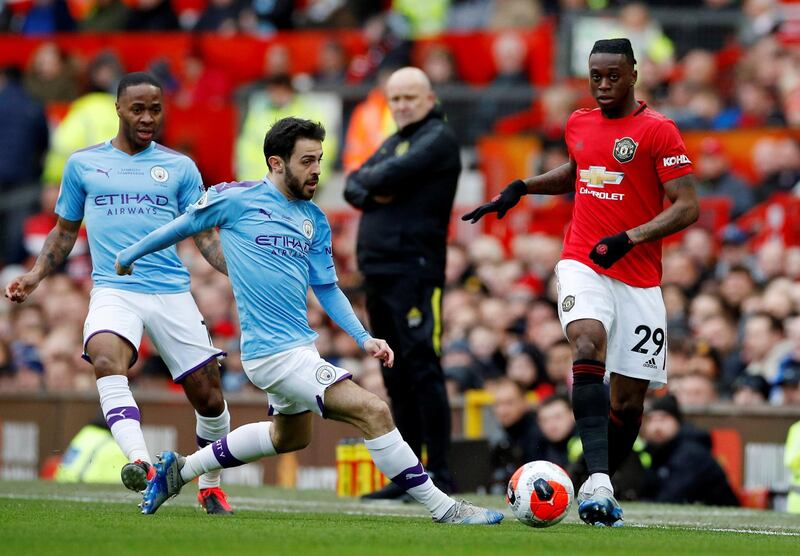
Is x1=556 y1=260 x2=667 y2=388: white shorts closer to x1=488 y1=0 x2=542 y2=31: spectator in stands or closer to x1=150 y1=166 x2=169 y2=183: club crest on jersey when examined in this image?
x1=150 y1=166 x2=169 y2=183: club crest on jersey

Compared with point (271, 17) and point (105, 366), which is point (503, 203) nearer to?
point (105, 366)

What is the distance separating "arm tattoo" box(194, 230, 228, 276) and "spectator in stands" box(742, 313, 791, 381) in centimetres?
587

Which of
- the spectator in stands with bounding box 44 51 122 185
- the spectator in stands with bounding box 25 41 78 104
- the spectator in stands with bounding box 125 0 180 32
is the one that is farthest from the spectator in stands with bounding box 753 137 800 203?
the spectator in stands with bounding box 125 0 180 32

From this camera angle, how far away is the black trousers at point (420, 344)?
11.3 meters

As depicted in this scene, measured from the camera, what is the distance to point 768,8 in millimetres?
20047

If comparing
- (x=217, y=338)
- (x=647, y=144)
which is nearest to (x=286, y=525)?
(x=647, y=144)

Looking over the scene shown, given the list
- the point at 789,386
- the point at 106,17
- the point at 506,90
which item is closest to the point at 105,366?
the point at 789,386

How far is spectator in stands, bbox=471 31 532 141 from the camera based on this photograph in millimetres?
20453

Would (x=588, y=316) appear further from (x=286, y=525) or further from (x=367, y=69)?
(x=367, y=69)

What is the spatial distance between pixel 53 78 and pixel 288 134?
1576 centimetres

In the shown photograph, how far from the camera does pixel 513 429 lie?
13.9 meters

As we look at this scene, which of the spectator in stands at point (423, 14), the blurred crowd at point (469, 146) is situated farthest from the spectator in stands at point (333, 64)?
the spectator in stands at point (423, 14)

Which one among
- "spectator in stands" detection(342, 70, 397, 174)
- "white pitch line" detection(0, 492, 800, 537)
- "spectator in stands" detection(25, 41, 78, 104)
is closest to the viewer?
"white pitch line" detection(0, 492, 800, 537)

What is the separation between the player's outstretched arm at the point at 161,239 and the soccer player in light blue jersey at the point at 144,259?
0.72m
